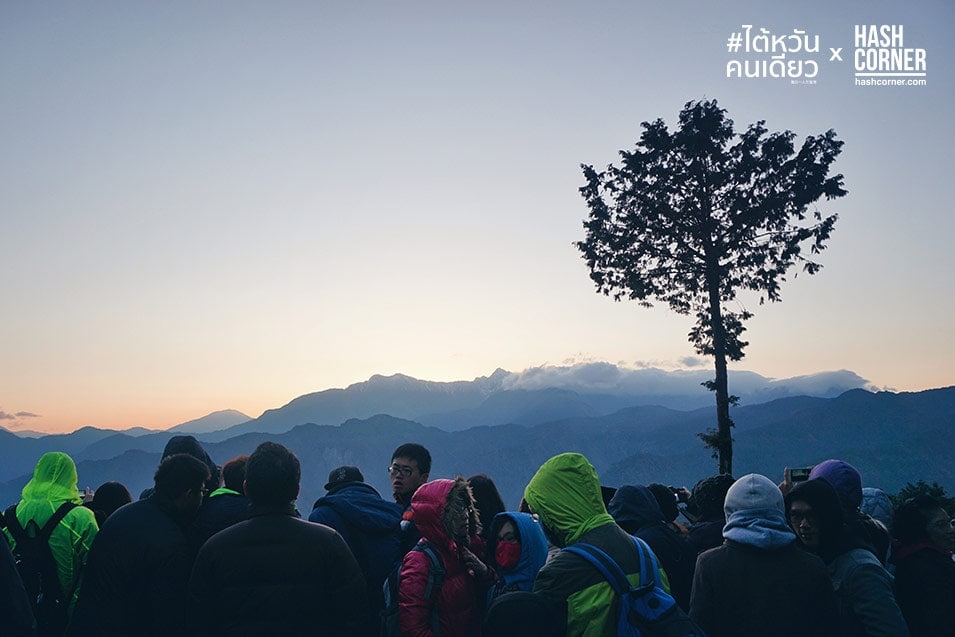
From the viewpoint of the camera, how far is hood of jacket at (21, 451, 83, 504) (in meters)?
5.57

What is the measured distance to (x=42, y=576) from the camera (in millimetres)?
5371

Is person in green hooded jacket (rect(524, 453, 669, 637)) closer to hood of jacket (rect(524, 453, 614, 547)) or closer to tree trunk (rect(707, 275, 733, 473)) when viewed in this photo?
hood of jacket (rect(524, 453, 614, 547))

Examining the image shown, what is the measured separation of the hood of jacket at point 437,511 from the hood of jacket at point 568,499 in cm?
67

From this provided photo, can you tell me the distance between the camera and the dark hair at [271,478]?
12.8 ft

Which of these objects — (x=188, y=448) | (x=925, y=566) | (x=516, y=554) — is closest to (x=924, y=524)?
(x=925, y=566)

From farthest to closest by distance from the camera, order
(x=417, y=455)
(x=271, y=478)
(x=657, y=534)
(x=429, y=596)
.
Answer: (x=417, y=455), (x=657, y=534), (x=429, y=596), (x=271, y=478)

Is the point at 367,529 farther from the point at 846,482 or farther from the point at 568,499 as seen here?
the point at 846,482

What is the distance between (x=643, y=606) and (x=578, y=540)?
0.47m

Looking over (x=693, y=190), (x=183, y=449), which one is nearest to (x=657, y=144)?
(x=693, y=190)

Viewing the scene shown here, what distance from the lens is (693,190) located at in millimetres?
22688

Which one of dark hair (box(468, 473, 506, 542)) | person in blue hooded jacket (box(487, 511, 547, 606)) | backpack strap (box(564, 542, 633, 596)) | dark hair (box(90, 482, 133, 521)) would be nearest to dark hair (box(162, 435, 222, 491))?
dark hair (box(90, 482, 133, 521))

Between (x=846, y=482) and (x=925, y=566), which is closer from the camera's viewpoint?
(x=925, y=566)

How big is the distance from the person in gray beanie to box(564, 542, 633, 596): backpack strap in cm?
72

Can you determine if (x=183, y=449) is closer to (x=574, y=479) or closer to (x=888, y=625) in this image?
(x=574, y=479)
